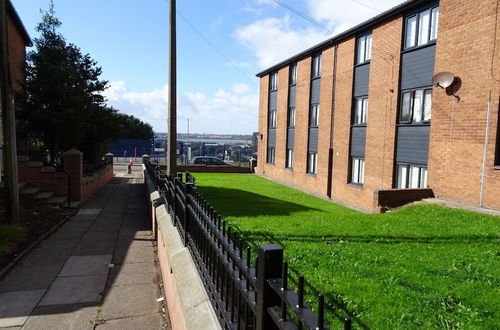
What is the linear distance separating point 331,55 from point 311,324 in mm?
20387

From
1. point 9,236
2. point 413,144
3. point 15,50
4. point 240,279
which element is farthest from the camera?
point 15,50

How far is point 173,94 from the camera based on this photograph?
384 inches

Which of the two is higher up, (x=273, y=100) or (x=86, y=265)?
(x=273, y=100)

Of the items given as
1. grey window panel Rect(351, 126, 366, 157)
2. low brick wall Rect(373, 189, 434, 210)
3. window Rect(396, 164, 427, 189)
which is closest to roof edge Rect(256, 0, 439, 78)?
grey window panel Rect(351, 126, 366, 157)

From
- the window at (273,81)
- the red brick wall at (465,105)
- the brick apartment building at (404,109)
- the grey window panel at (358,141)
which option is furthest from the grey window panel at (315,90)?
the red brick wall at (465,105)

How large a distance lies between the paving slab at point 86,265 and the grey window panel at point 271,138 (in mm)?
23377

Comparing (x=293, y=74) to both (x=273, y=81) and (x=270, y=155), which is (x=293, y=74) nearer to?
(x=273, y=81)

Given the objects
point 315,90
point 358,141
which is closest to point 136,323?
point 358,141

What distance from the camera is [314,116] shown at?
2305 cm

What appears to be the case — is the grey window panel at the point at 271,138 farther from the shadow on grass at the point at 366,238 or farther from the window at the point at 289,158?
the shadow on grass at the point at 366,238

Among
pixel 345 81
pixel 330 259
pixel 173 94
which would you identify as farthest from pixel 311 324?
pixel 345 81

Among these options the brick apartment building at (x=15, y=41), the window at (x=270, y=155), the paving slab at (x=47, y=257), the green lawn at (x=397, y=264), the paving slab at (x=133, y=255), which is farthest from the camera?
the window at (x=270, y=155)

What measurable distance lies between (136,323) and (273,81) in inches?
1075

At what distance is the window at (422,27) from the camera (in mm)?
13586
